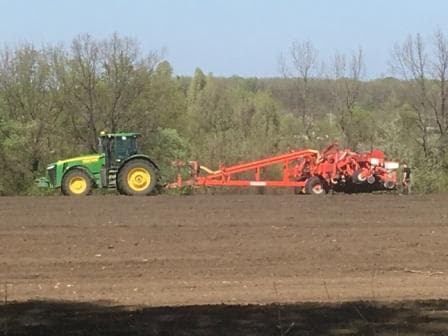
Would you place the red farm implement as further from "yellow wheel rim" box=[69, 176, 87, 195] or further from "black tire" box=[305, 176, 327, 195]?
"yellow wheel rim" box=[69, 176, 87, 195]

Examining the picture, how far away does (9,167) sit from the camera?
36.3 m

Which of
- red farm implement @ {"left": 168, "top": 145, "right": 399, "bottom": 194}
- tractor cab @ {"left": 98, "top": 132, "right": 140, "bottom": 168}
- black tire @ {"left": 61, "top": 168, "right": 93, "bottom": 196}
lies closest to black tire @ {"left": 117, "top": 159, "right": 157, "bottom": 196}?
tractor cab @ {"left": 98, "top": 132, "right": 140, "bottom": 168}

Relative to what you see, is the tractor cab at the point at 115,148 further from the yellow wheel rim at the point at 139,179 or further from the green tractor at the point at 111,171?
the yellow wheel rim at the point at 139,179

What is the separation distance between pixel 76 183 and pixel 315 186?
309 inches

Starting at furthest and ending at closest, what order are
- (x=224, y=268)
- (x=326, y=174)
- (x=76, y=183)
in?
(x=326, y=174) → (x=76, y=183) → (x=224, y=268)

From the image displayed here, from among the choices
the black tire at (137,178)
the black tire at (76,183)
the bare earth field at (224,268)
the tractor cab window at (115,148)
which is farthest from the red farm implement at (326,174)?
the bare earth field at (224,268)

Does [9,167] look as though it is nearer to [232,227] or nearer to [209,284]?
[232,227]

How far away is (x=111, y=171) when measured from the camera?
27656 mm

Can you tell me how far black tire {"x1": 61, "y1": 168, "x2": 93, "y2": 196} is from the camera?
2816 cm

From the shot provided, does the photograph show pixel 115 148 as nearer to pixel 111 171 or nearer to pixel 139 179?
pixel 111 171

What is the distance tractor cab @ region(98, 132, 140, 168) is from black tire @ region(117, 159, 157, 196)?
0.52 meters

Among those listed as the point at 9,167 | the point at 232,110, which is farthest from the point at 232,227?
the point at 232,110

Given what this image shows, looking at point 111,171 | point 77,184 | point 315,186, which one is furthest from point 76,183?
point 315,186

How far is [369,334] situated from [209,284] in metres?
5.79
